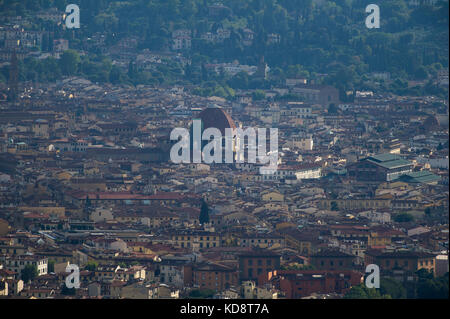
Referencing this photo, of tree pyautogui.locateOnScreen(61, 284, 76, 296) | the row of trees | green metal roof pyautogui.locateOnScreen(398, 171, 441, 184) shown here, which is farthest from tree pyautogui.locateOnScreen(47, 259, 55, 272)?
green metal roof pyautogui.locateOnScreen(398, 171, 441, 184)

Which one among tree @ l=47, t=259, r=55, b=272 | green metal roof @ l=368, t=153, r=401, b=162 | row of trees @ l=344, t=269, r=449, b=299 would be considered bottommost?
row of trees @ l=344, t=269, r=449, b=299

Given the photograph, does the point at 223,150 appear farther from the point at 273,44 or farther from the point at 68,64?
the point at 273,44

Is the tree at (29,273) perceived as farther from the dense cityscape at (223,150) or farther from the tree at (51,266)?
the tree at (51,266)

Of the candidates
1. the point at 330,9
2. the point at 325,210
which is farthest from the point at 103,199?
the point at 330,9

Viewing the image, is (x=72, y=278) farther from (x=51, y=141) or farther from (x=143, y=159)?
(x=51, y=141)

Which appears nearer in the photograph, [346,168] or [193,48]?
[346,168]

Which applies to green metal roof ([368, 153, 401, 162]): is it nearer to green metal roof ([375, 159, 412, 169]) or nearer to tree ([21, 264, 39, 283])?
green metal roof ([375, 159, 412, 169])

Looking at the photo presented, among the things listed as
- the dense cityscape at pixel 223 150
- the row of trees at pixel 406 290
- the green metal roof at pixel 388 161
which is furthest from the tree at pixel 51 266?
the green metal roof at pixel 388 161
